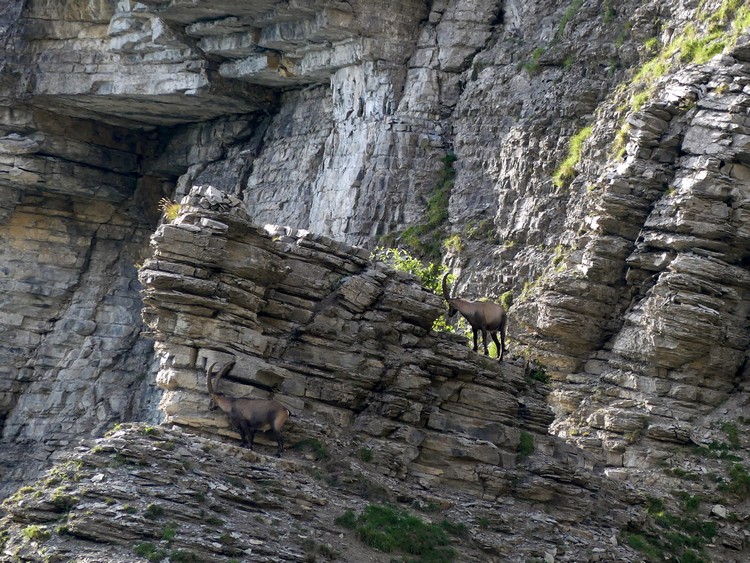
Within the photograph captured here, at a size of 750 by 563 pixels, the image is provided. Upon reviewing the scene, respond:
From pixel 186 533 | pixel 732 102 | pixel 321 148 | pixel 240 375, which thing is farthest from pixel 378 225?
pixel 186 533

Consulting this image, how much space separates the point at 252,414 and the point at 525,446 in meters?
7.40

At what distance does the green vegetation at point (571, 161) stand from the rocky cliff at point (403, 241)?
0.09 meters

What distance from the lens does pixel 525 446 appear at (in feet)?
116

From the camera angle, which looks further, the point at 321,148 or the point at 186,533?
the point at 321,148

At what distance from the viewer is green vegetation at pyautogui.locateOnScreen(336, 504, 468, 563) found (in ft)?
96.7

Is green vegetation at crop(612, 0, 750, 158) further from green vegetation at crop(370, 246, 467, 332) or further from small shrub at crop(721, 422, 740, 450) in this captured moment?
small shrub at crop(721, 422, 740, 450)

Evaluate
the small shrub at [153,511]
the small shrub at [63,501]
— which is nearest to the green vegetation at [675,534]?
the small shrub at [153,511]

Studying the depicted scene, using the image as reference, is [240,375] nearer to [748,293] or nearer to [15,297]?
[748,293]

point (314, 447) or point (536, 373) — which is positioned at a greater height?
point (536, 373)

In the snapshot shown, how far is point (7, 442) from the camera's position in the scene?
60.8 meters

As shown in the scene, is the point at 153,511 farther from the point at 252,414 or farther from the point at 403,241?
the point at 403,241

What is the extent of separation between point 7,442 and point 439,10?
24530 mm

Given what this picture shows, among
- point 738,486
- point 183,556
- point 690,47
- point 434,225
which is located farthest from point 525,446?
point 434,225

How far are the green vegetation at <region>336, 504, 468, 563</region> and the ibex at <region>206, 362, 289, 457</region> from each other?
2503 millimetres
